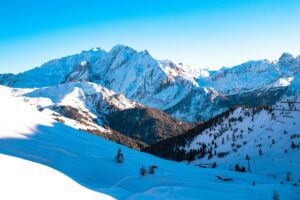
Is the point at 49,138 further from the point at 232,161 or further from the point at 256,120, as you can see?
the point at 256,120

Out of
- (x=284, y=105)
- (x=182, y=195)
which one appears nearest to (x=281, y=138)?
(x=284, y=105)

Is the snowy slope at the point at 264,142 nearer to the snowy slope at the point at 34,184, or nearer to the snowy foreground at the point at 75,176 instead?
the snowy foreground at the point at 75,176

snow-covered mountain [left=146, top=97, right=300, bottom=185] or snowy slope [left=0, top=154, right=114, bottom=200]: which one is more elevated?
snow-covered mountain [left=146, top=97, right=300, bottom=185]

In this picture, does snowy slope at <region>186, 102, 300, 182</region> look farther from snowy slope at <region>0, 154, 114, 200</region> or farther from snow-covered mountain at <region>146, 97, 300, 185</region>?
snowy slope at <region>0, 154, 114, 200</region>

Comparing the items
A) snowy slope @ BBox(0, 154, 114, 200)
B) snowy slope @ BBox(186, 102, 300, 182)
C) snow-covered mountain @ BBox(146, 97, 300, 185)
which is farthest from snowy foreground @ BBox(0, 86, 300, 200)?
snowy slope @ BBox(186, 102, 300, 182)

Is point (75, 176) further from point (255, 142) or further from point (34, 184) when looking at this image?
point (255, 142)

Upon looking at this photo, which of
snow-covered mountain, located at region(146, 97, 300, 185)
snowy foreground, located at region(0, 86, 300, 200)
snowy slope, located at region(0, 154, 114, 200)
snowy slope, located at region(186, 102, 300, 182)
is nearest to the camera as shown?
snowy slope, located at region(0, 154, 114, 200)

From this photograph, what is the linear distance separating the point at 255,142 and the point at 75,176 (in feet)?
200

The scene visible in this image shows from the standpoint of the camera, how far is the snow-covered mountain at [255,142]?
49.9 m

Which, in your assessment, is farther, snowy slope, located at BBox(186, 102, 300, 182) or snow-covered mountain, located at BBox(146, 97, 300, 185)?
snow-covered mountain, located at BBox(146, 97, 300, 185)

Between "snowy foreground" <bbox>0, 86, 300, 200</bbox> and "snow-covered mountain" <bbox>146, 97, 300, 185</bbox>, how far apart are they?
2302 cm

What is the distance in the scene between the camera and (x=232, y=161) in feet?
219

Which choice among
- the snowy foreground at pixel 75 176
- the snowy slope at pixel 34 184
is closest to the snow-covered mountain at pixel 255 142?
the snowy foreground at pixel 75 176

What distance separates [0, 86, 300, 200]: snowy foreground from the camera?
11219 mm
